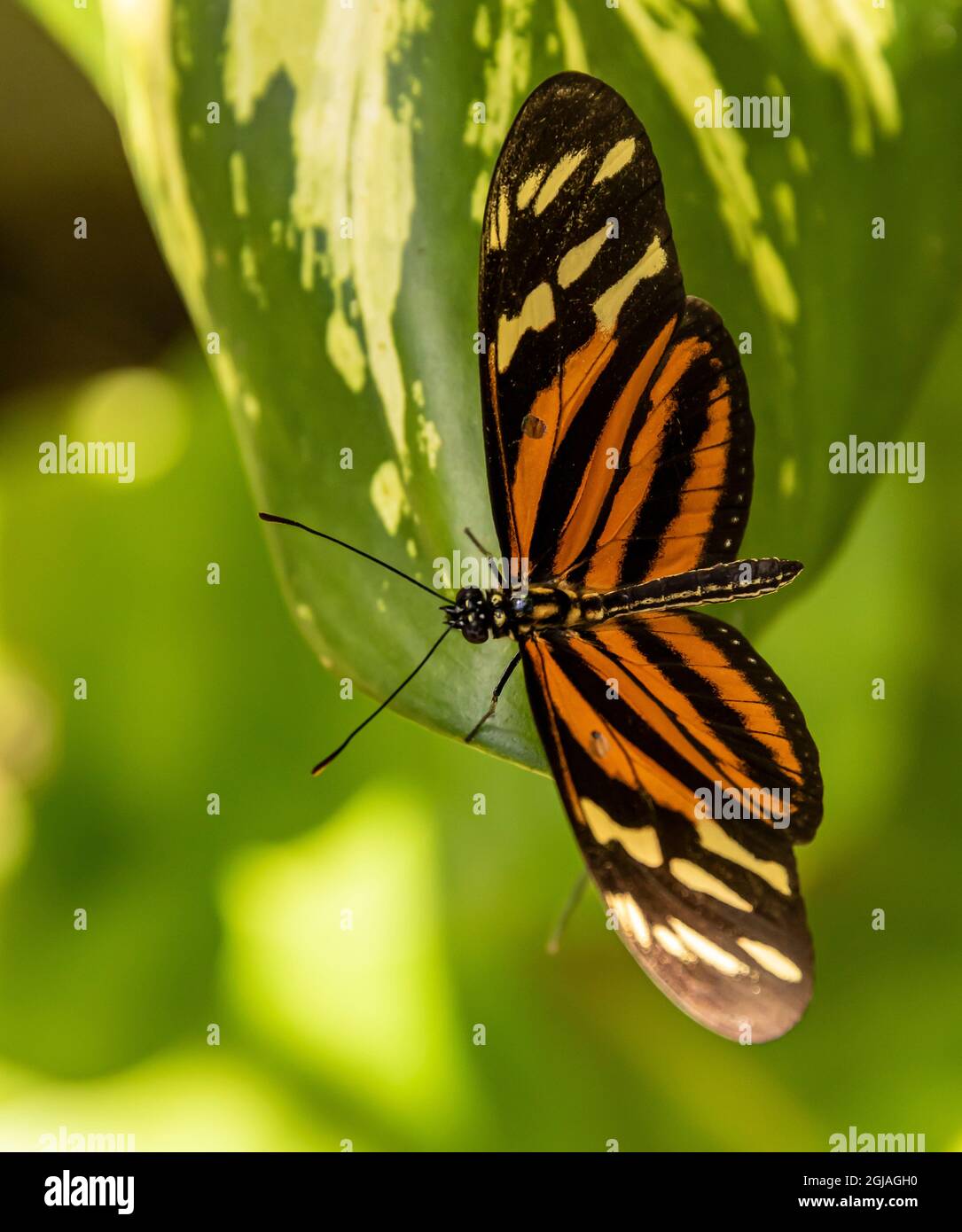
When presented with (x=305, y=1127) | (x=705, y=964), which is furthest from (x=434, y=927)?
(x=705, y=964)

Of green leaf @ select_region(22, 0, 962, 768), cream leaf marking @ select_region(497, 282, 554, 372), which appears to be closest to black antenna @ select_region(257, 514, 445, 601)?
green leaf @ select_region(22, 0, 962, 768)

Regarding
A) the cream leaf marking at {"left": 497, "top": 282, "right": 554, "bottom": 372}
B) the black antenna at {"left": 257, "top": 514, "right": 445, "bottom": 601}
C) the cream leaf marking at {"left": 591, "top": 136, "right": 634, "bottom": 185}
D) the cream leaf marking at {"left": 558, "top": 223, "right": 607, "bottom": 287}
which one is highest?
Answer: the cream leaf marking at {"left": 591, "top": 136, "right": 634, "bottom": 185}

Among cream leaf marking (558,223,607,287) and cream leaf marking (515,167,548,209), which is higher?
cream leaf marking (515,167,548,209)

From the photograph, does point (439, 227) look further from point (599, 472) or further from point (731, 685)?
point (731, 685)

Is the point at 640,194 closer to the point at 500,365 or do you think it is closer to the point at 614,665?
the point at 500,365

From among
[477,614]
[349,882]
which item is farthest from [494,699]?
[349,882]

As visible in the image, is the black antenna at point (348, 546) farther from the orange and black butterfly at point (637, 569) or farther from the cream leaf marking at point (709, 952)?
the cream leaf marking at point (709, 952)

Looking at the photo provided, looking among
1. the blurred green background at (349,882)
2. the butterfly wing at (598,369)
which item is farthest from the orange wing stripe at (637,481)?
the blurred green background at (349,882)

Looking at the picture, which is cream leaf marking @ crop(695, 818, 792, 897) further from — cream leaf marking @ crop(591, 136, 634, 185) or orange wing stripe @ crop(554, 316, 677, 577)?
cream leaf marking @ crop(591, 136, 634, 185)

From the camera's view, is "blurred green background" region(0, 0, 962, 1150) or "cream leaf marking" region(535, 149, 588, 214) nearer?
"cream leaf marking" region(535, 149, 588, 214)
